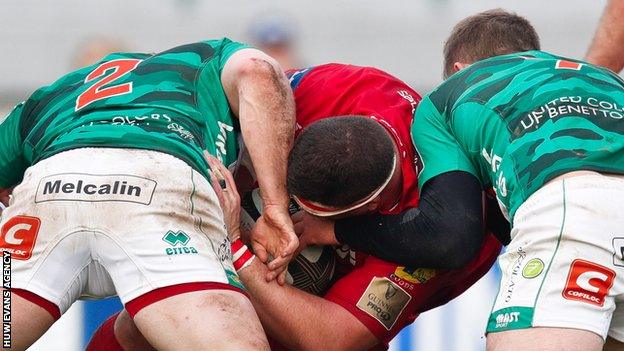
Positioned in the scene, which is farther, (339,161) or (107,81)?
(107,81)

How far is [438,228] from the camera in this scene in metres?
4.61

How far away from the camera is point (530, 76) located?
4.63 meters

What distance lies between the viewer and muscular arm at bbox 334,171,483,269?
4.61 meters

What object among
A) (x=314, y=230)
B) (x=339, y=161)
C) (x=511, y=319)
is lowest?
(x=314, y=230)

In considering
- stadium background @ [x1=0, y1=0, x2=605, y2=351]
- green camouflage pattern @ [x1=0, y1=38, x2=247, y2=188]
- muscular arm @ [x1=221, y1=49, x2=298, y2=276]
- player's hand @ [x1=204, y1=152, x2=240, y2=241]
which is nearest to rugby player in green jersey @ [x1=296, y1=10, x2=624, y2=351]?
muscular arm @ [x1=221, y1=49, x2=298, y2=276]

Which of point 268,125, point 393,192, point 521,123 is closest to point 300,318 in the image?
point 393,192

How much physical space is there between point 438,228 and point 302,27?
23.2 feet

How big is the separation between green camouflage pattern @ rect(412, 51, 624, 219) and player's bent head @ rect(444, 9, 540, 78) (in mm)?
282

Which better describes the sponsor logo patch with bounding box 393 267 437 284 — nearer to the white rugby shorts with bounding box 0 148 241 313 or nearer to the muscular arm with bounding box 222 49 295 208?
the muscular arm with bounding box 222 49 295 208

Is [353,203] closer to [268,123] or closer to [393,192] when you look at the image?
[393,192]

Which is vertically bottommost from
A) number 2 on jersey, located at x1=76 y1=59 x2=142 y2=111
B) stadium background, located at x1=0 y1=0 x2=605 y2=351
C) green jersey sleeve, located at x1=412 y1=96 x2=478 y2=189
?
stadium background, located at x1=0 y1=0 x2=605 y2=351

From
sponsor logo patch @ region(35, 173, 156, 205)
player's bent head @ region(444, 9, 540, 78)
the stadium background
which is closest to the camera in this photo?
sponsor logo patch @ region(35, 173, 156, 205)

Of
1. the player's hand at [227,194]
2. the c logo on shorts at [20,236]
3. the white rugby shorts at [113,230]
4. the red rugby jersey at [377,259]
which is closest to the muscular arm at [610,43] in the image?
the red rugby jersey at [377,259]

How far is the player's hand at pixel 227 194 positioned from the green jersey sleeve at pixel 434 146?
0.73m
